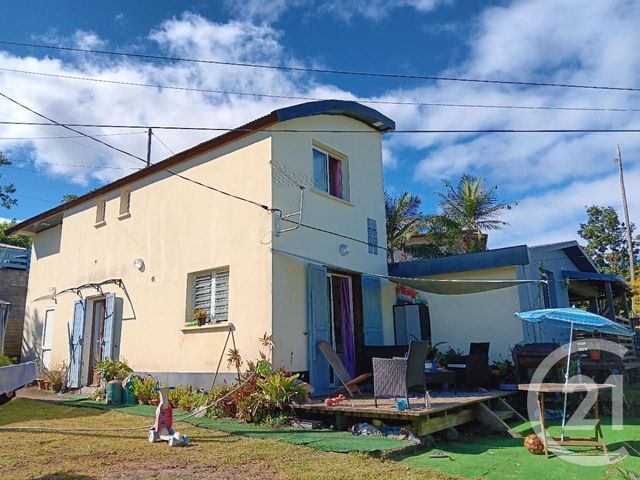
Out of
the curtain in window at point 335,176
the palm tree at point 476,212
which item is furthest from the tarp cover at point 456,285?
the palm tree at point 476,212

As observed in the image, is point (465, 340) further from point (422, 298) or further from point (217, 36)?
point (217, 36)

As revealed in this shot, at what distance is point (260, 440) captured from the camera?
7.21 meters

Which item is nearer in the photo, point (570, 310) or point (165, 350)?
point (570, 310)

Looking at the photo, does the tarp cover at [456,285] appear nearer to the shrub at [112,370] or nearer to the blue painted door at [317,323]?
the blue painted door at [317,323]

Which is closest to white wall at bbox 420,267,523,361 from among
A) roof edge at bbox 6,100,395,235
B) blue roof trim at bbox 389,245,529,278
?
blue roof trim at bbox 389,245,529,278

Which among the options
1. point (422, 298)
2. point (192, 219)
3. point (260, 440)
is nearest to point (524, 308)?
point (422, 298)

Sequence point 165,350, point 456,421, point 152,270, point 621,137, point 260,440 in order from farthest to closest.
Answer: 1. point 152,270
2. point 165,350
3. point 621,137
4. point 456,421
5. point 260,440

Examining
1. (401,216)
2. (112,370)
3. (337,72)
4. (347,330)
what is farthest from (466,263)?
(401,216)

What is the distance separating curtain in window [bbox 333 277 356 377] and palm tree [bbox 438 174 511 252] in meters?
10.8

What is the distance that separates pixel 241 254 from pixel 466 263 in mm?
5744

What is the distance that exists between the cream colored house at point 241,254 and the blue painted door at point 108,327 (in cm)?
4

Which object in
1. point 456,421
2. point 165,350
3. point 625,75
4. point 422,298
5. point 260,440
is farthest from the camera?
point 422,298

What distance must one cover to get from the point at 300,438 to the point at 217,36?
25.9 feet

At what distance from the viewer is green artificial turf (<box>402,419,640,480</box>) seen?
5789mm
